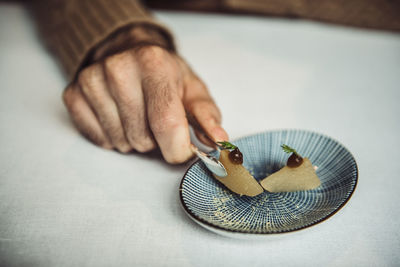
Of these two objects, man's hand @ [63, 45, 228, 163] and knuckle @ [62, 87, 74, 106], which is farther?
knuckle @ [62, 87, 74, 106]

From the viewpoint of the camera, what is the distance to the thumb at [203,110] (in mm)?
972

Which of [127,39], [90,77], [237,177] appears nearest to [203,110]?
[237,177]

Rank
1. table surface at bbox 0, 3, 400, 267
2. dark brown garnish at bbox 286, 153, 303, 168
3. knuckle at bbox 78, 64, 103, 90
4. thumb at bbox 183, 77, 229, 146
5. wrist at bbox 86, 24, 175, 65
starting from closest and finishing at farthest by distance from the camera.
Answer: table surface at bbox 0, 3, 400, 267 → dark brown garnish at bbox 286, 153, 303, 168 → thumb at bbox 183, 77, 229, 146 → knuckle at bbox 78, 64, 103, 90 → wrist at bbox 86, 24, 175, 65

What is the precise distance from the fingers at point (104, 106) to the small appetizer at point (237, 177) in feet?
1.20

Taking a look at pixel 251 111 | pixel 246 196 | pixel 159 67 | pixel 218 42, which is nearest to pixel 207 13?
pixel 218 42

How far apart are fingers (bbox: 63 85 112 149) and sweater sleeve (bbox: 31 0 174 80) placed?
0.99 ft

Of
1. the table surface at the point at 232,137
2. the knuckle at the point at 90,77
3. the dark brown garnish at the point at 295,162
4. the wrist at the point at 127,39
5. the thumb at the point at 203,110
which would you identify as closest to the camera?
the table surface at the point at 232,137

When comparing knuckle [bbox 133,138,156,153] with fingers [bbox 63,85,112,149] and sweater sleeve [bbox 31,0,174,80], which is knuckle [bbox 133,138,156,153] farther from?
sweater sleeve [bbox 31,0,174,80]

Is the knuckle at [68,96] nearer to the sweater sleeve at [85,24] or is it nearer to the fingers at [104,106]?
the fingers at [104,106]

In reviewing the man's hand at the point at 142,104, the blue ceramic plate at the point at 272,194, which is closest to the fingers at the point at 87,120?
the man's hand at the point at 142,104

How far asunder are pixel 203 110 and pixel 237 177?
274 mm

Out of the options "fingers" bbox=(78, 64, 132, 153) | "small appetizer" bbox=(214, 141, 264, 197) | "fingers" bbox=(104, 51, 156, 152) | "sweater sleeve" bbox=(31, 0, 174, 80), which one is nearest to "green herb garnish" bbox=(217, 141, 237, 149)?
"small appetizer" bbox=(214, 141, 264, 197)

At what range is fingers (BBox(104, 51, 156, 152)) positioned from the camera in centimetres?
101

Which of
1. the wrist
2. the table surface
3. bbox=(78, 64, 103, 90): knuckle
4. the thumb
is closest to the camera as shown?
the table surface
